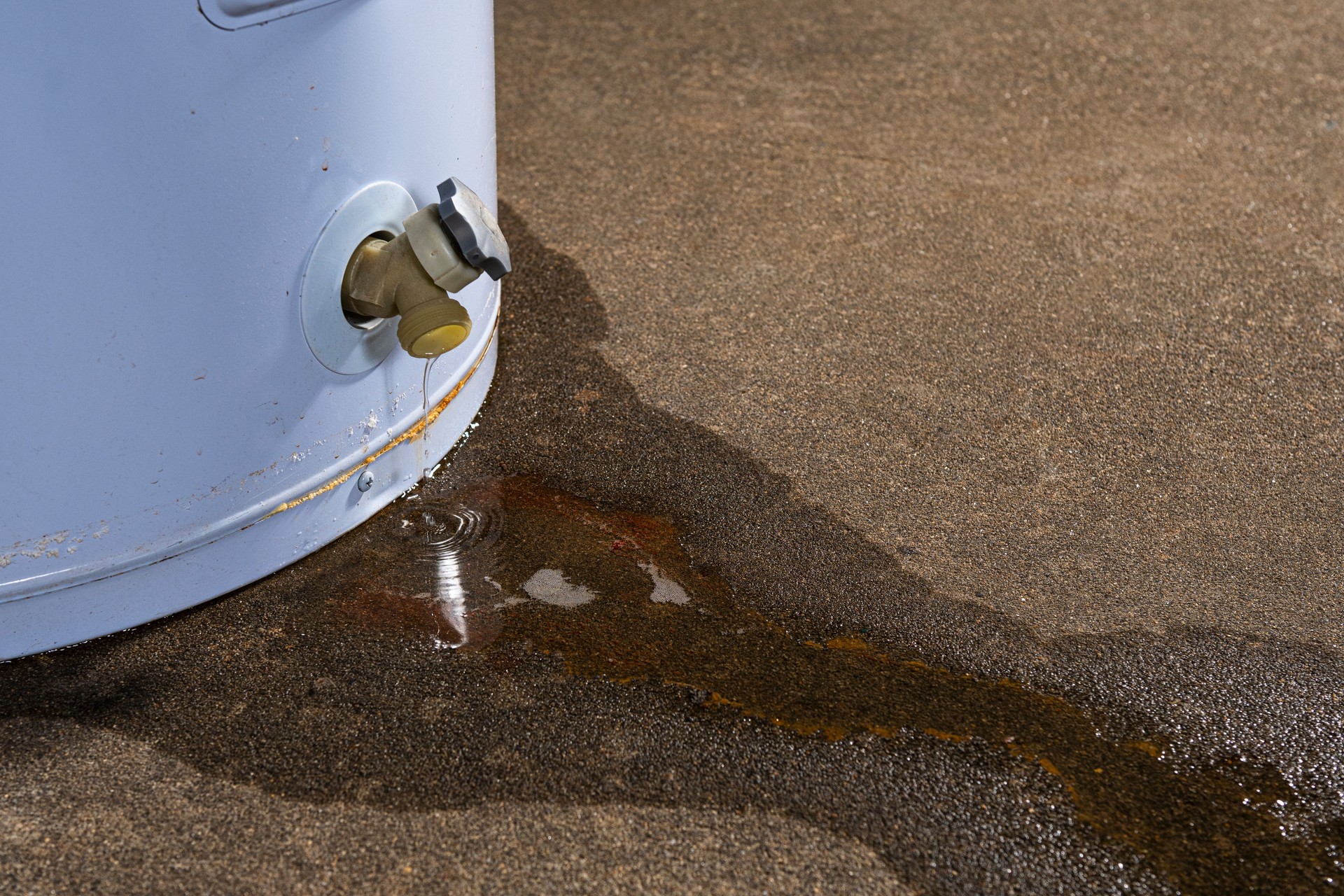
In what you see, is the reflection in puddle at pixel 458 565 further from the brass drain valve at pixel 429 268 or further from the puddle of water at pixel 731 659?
the brass drain valve at pixel 429 268

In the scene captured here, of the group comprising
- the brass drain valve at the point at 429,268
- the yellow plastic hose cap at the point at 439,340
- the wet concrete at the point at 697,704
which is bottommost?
the wet concrete at the point at 697,704

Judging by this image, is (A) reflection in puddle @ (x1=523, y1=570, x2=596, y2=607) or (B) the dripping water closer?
(A) reflection in puddle @ (x1=523, y1=570, x2=596, y2=607)

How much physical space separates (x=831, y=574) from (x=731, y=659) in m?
0.32

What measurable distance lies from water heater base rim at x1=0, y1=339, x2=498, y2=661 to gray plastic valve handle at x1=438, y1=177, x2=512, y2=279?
0.52 m

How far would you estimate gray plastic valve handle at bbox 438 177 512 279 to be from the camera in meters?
2.02

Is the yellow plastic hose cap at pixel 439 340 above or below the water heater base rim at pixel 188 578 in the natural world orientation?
above

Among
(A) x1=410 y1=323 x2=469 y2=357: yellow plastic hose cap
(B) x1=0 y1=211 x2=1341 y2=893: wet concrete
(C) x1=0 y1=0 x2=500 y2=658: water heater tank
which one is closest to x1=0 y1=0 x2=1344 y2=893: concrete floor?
(B) x1=0 y1=211 x2=1341 y2=893: wet concrete

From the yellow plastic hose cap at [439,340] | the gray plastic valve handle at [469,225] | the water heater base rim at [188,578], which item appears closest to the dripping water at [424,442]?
the water heater base rim at [188,578]

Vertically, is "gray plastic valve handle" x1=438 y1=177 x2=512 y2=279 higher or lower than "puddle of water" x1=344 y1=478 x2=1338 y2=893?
higher

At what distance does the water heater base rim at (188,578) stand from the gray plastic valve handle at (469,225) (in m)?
0.52

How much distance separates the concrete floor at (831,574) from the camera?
1848mm

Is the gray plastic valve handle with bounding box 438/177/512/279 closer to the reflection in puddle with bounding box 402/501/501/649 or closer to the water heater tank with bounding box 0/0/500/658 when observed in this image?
the water heater tank with bounding box 0/0/500/658

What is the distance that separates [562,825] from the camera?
185 cm

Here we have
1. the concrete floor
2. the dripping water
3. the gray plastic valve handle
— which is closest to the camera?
the concrete floor
